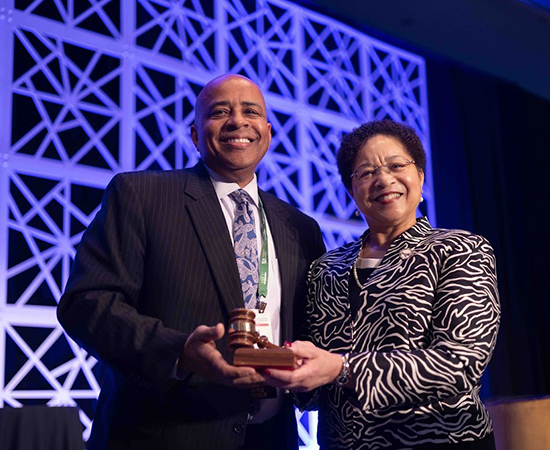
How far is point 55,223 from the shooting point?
440 centimetres

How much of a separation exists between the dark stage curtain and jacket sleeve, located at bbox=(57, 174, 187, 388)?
4.88m

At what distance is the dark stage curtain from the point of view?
21.9ft

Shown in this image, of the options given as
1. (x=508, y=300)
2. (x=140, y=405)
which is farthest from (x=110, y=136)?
(x=508, y=300)

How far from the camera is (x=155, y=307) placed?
81.7 inches

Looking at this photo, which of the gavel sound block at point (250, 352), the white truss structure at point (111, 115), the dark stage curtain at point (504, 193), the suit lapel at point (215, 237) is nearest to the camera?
the gavel sound block at point (250, 352)

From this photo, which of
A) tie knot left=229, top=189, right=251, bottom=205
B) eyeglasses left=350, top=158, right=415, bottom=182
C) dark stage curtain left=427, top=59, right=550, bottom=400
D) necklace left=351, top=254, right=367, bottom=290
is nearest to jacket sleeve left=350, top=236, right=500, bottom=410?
necklace left=351, top=254, right=367, bottom=290

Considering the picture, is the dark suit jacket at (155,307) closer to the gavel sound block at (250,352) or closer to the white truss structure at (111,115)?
the gavel sound block at (250,352)

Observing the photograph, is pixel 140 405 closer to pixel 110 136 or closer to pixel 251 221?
pixel 251 221

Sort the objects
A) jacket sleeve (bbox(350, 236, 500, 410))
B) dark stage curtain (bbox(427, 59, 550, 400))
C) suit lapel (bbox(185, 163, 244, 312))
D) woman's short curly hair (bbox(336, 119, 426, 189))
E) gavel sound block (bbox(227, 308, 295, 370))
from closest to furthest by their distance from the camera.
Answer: gavel sound block (bbox(227, 308, 295, 370))
jacket sleeve (bbox(350, 236, 500, 410))
suit lapel (bbox(185, 163, 244, 312))
woman's short curly hair (bbox(336, 119, 426, 189))
dark stage curtain (bbox(427, 59, 550, 400))

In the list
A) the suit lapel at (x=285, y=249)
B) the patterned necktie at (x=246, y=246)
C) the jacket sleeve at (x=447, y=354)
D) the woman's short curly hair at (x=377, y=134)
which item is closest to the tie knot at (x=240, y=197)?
the patterned necktie at (x=246, y=246)

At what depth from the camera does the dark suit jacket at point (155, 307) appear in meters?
1.91

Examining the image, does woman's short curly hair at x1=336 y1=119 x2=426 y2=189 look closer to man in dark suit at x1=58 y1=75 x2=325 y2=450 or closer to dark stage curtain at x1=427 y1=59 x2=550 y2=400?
man in dark suit at x1=58 y1=75 x2=325 y2=450

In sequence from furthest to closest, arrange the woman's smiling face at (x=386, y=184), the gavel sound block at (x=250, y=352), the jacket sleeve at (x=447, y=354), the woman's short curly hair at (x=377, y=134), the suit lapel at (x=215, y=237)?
1. the woman's short curly hair at (x=377, y=134)
2. the woman's smiling face at (x=386, y=184)
3. the suit lapel at (x=215, y=237)
4. the jacket sleeve at (x=447, y=354)
5. the gavel sound block at (x=250, y=352)

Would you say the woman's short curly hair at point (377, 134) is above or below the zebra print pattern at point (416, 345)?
above
